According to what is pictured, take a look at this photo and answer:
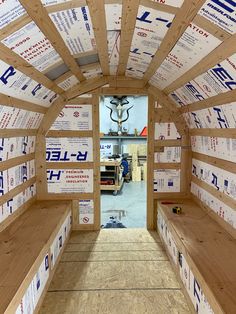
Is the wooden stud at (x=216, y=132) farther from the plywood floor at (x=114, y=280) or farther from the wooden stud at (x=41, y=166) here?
the wooden stud at (x=41, y=166)

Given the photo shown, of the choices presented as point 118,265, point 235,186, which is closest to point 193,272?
point 235,186

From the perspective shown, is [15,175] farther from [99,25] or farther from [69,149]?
[99,25]

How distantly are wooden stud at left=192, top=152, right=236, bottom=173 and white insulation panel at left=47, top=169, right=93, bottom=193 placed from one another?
168cm

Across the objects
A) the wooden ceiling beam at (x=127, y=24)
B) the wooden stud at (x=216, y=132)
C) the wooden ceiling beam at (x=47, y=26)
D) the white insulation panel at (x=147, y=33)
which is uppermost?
the wooden ceiling beam at (x=127, y=24)

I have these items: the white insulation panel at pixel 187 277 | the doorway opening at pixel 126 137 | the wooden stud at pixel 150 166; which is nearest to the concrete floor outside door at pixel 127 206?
the doorway opening at pixel 126 137

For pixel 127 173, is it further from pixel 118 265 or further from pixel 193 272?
pixel 193 272

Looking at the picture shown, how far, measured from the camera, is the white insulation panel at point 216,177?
2863mm

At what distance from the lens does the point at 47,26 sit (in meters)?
1.88

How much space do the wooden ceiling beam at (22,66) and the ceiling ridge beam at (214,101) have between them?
5.55 ft

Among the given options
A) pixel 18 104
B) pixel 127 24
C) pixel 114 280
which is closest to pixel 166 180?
pixel 114 280

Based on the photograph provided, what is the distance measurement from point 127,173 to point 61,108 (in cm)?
515

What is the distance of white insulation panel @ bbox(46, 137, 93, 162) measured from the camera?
4.32 meters

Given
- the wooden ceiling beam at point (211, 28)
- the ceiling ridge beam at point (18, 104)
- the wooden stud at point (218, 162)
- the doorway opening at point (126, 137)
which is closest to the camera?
the wooden ceiling beam at point (211, 28)

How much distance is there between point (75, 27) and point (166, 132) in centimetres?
264
